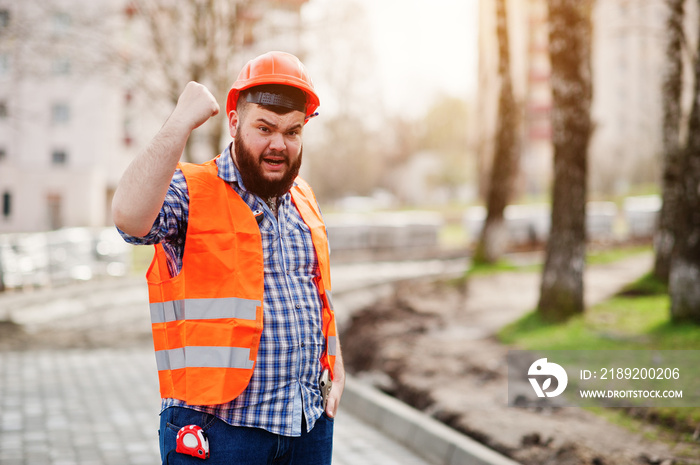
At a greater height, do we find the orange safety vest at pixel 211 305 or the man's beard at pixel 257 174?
the man's beard at pixel 257 174

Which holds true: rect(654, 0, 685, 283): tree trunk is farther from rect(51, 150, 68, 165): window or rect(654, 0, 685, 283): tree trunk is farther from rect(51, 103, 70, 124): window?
rect(51, 103, 70, 124): window

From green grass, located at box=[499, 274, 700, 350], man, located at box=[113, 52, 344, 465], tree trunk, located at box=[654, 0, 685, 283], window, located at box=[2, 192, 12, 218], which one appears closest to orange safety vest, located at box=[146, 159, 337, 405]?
man, located at box=[113, 52, 344, 465]

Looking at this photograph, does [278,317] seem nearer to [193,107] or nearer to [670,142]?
[193,107]

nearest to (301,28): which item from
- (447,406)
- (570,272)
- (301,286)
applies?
(570,272)

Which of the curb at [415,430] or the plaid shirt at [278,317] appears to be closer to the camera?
the plaid shirt at [278,317]

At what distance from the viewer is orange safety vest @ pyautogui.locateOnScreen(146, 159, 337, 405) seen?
8.07ft

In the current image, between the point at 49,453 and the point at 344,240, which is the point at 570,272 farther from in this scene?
the point at 344,240

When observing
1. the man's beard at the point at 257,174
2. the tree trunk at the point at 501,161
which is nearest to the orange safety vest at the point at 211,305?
the man's beard at the point at 257,174

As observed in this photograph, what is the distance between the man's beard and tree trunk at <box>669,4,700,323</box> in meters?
6.55

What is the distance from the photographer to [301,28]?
18438 millimetres

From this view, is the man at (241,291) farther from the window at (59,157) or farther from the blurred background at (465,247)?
the window at (59,157)

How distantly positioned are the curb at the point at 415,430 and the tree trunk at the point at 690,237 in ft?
10.7

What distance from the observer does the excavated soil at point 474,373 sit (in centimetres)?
539

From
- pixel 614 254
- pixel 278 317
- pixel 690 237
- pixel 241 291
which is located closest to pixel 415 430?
pixel 690 237
